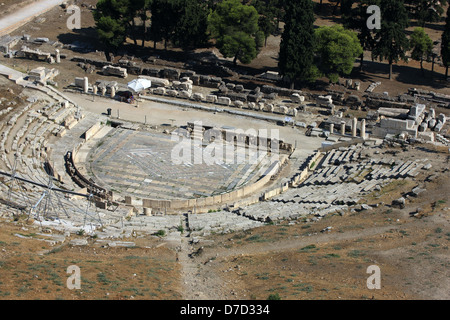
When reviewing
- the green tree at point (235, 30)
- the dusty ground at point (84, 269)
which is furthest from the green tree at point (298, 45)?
the dusty ground at point (84, 269)

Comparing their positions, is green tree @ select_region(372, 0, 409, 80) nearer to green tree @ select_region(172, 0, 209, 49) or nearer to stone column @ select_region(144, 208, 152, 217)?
green tree @ select_region(172, 0, 209, 49)

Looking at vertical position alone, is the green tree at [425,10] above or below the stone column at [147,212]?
above

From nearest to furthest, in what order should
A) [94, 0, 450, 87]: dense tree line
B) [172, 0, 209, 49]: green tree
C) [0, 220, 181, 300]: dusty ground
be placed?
[0, 220, 181, 300]: dusty ground → [94, 0, 450, 87]: dense tree line → [172, 0, 209, 49]: green tree

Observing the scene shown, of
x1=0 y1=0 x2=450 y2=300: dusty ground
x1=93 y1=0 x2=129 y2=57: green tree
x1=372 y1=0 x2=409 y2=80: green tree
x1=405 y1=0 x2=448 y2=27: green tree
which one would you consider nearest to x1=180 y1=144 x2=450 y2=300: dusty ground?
x1=0 y1=0 x2=450 y2=300: dusty ground

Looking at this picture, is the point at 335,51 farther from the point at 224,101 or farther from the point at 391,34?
the point at 224,101

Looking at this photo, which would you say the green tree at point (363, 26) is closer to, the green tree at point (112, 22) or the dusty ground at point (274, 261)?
the green tree at point (112, 22)

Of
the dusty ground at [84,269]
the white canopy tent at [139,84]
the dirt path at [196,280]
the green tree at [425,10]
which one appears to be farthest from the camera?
the green tree at [425,10]

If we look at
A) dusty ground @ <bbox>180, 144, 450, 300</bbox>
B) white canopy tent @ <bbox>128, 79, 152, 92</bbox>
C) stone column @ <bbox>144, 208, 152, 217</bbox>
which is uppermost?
white canopy tent @ <bbox>128, 79, 152, 92</bbox>
